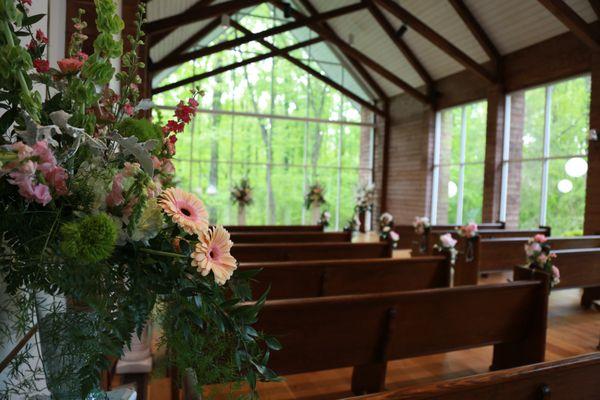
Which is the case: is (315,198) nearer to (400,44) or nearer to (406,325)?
(400,44)

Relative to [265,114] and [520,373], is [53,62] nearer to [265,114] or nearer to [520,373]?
[520,373]

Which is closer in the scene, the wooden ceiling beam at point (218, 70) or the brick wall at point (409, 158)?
the wooden ceiling beam at point (218, 70)

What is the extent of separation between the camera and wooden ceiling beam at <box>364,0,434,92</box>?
27.9 feet

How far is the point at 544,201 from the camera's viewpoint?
6.96 metres

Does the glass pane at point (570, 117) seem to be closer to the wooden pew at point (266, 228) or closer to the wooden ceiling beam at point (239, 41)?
the wooden ceiling beam at point (239, 41)

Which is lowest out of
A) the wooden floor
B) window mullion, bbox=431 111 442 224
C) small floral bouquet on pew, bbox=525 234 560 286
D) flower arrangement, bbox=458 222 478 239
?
the wooden floor

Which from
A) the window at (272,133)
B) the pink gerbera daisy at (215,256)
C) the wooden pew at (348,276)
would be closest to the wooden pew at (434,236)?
the wooden pew at (348,276)

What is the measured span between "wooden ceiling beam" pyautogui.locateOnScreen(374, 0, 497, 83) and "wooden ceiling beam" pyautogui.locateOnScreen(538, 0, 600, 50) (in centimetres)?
180

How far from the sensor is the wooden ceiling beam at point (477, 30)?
23.3 ft

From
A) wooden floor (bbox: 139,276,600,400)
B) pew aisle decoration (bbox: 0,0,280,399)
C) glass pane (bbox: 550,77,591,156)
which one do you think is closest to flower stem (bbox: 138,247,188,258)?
pew aisle decoration (bbox: 0,0,280,399)

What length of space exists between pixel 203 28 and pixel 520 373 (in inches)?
364

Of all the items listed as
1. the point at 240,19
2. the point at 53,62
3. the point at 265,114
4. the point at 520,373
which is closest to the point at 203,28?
the point at 240,19

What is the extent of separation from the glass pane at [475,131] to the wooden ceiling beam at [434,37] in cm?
→ 89

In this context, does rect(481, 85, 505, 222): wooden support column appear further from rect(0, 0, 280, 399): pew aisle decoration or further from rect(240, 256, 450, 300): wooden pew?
rect(0, 0, 280, 399): pew aisle decoration
